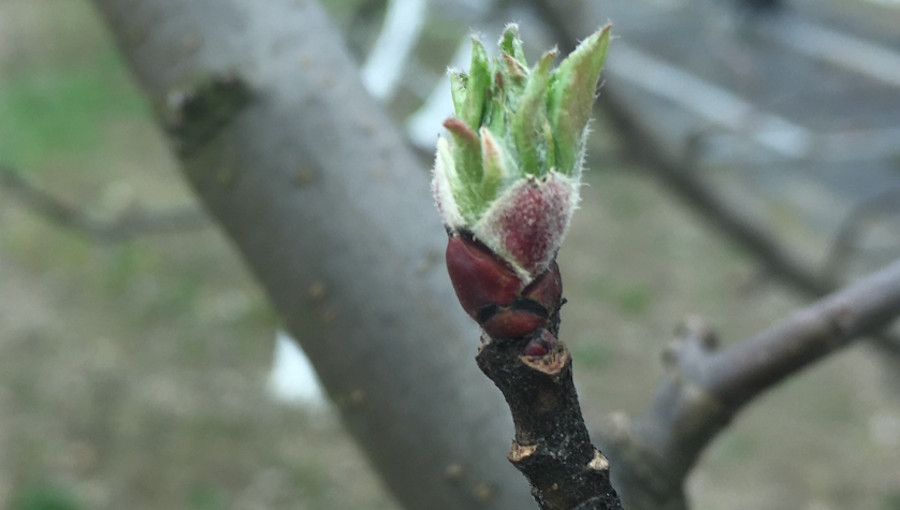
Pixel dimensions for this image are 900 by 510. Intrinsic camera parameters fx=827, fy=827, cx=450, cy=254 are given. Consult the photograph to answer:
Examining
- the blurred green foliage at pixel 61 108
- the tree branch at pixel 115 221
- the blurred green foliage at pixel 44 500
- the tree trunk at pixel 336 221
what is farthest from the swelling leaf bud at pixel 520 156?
the blurred green foliage at pixel 61 108

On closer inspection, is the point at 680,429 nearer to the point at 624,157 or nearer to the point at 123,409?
the point at 624,157

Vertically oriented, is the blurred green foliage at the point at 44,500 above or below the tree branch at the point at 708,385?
above

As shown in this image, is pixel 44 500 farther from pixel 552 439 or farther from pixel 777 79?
pixel 777 79

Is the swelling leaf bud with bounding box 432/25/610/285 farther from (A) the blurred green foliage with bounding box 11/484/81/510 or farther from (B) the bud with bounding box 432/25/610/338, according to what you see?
(A) the blurred green foliage with bounding box 11/484/81/510

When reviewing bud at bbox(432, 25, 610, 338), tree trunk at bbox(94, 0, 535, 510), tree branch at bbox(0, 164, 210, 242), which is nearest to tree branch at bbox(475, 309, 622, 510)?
bud at bbox(432, 25, 610, 338)

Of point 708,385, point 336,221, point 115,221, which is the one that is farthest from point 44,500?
point 708,385

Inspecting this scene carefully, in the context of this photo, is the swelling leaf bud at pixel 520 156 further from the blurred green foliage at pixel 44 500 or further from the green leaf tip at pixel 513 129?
the blurred green foliage at pixel 44 500
